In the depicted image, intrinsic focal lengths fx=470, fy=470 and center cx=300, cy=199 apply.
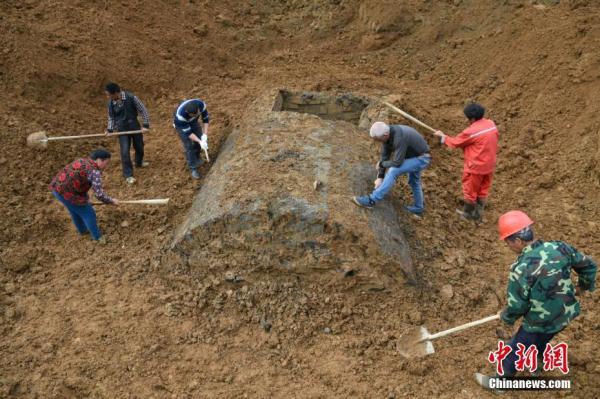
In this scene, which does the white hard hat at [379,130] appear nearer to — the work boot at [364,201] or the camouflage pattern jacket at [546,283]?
the work boot at [364,201]

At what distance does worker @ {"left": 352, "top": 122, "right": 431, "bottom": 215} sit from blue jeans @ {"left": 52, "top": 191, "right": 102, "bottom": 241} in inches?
124

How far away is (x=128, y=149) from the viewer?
674cm

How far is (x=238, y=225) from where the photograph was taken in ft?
16.1

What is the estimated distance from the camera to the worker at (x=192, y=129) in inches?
243

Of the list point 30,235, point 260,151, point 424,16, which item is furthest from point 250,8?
point 30,235

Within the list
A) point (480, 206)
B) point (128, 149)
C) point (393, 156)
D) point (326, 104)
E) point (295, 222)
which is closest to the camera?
point (295, 222)

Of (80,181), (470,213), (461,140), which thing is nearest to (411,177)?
(461,140)

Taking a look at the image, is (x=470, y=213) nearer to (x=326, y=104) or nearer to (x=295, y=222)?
(x=295, y=222)

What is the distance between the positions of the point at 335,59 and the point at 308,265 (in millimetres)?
6650

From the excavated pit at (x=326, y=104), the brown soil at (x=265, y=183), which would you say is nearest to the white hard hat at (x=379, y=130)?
the brown soil at (x=265, y=183)

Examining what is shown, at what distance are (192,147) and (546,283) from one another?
187 inches

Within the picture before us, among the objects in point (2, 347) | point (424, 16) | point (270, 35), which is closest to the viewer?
point (2, 347)

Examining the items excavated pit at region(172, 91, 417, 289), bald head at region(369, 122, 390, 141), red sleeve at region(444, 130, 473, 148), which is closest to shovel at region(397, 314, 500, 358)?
excavated pit at region(172, 91, 417, 289)

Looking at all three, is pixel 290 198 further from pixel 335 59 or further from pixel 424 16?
pixel 424 16
